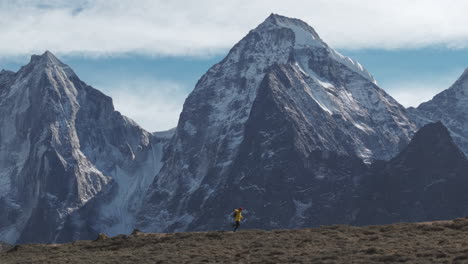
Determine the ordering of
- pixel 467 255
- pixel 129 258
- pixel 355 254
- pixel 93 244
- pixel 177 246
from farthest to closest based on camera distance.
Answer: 1. pixel 93 244
2. pixel 177 246
3. pixel 129 258
4. pixel 355 254
5. pixel 467 255

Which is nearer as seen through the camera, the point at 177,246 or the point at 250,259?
the point at 250,259

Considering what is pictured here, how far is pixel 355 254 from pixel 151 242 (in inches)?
947

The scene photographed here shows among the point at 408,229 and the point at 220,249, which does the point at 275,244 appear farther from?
the point at 408,229

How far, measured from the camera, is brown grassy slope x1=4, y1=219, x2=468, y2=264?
74.9 meters

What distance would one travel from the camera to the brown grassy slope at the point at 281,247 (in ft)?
246

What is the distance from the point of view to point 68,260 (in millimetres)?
84875

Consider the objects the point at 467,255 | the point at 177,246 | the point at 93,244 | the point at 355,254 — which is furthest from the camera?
the point at 93,244

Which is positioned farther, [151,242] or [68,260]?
[151,242]

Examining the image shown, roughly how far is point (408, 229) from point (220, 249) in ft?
51.9

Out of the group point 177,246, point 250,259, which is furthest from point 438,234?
point 177,246

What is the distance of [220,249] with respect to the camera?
8444 cm

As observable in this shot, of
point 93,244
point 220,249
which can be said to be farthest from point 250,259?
point 93,244

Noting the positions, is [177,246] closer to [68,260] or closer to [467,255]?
[68,260]

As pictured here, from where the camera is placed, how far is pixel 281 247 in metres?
83.1
